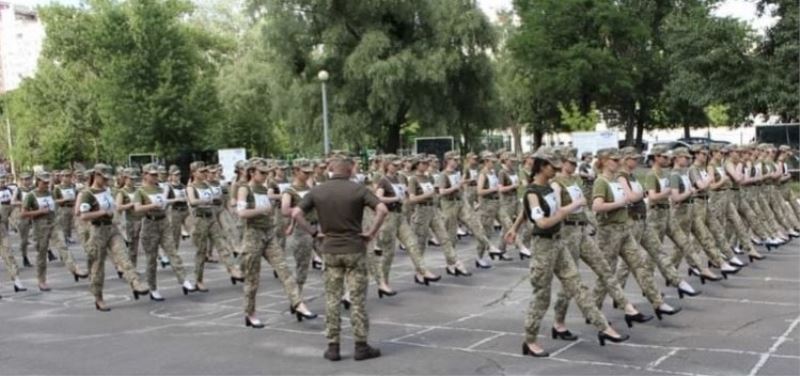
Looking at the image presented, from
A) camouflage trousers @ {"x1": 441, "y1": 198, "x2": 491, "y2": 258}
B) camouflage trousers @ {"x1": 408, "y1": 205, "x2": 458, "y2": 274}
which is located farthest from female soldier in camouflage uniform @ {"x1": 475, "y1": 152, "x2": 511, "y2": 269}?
camouflage trousers @ {"x1": 408, "y1": 205, "x2": 458, "y2": 274}

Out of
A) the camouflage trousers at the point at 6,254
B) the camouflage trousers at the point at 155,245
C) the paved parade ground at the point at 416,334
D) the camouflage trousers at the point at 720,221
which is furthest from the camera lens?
the camouflage trousers at the point at 6,254

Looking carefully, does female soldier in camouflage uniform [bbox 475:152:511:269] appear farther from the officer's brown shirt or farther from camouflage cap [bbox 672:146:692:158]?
the officer's brown shirt

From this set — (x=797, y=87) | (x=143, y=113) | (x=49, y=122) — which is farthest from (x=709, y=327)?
(x=49, y=122)

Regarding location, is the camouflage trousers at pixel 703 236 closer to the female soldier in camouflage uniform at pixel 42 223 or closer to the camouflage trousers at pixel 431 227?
the camouflage trousers at pixel 431 227

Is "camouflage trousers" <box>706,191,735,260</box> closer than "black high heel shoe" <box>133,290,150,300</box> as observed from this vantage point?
No

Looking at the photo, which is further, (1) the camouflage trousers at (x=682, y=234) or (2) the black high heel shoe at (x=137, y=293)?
(2) the black high heel shoe at (x=137, y=293)

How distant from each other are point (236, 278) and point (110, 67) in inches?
1160

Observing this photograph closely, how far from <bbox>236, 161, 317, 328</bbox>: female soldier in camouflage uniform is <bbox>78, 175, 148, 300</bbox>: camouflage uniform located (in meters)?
2.49


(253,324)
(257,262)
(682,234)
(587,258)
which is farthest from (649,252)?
(253,324)

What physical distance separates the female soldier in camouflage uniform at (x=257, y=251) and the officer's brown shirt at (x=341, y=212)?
Result: 1798 millimetres

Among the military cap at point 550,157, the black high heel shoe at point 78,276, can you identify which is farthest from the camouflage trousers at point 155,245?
the military cap at point 550,157

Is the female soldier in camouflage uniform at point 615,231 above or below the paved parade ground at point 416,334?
above

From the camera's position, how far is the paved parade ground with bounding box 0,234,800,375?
7855mm

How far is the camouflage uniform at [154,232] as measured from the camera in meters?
12.4
